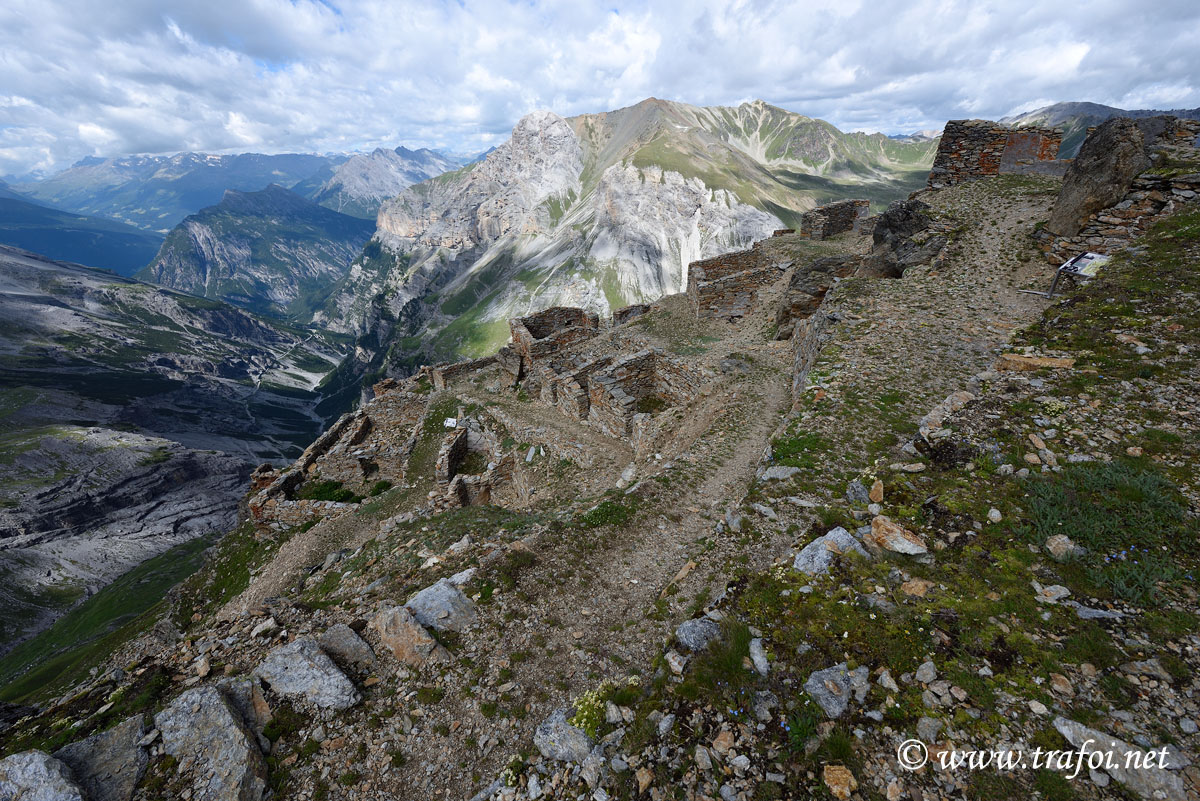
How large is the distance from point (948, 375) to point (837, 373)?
284 cm

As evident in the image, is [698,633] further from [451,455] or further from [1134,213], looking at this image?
[451,455]

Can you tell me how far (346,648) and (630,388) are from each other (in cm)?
1720

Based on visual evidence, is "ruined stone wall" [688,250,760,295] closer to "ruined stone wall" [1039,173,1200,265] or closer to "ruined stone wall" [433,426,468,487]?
"ruined stone wall" [1039,173,1200,265]

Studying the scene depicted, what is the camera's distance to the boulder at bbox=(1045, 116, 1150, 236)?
1569cm

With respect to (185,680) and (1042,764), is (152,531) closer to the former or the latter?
(185,680)

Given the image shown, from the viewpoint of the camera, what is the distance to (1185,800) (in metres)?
3.86

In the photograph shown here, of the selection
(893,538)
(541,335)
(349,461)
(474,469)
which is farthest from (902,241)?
(349,461)

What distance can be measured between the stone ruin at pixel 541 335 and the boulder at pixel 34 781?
25.9 metres

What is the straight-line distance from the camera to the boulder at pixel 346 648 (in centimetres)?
803

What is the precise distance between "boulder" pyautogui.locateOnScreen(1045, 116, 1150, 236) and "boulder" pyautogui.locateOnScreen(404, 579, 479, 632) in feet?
81.2

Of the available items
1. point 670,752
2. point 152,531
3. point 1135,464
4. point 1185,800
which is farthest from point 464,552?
point 152,531

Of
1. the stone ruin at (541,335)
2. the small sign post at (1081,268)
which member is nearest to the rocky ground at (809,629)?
the small sign post at (1081,268)

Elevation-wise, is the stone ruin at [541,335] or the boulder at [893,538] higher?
the stone ruin at [541,335]

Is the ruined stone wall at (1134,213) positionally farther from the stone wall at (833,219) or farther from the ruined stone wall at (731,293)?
the stone wall at (833,219)
